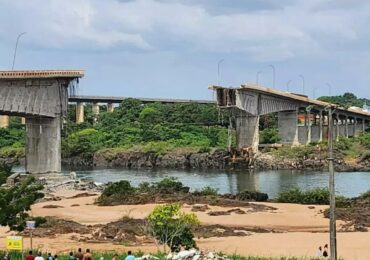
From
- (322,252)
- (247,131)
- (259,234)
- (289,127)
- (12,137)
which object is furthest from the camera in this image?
(12,137)

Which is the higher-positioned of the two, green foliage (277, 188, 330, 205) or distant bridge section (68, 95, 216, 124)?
distant bridge section (68, 95, 216, 124)

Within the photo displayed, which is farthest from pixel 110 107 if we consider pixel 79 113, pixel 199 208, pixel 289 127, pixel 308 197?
pixel 199 208

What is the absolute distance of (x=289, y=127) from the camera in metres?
127

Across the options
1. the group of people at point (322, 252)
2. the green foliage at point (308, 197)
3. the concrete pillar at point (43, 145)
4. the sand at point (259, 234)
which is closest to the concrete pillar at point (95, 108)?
the concrete pillar at point (43, 145)

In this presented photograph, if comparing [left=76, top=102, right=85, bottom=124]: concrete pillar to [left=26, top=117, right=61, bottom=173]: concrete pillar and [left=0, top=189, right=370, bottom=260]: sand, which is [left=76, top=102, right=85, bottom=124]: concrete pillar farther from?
[left=0, top=189, right=370, bottom=260]: sand

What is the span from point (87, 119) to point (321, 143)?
62102mm

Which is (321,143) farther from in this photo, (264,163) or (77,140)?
(77,140)

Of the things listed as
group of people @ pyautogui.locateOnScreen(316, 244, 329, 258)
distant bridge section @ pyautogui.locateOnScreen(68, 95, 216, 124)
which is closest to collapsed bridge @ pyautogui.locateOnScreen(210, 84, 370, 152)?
distant bridge section @ pyautogui.locateOnScreen(68, 95, 216, 124)

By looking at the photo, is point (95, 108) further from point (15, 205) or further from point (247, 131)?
point (15, 205)

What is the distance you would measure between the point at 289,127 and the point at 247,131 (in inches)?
452

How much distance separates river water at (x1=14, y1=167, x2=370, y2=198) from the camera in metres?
78.5

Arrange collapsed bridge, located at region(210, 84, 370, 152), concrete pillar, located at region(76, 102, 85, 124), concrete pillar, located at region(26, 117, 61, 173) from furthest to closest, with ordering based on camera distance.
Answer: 1. concrete pillar, located at region(76, 102, 85, 124)
2. collapsed bridge, located at region(210, 84, 370, 152)
3. concrete pillar, located at region(26, 117, 61, 173)

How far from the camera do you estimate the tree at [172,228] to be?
32.9m

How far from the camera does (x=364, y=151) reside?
116500mm
